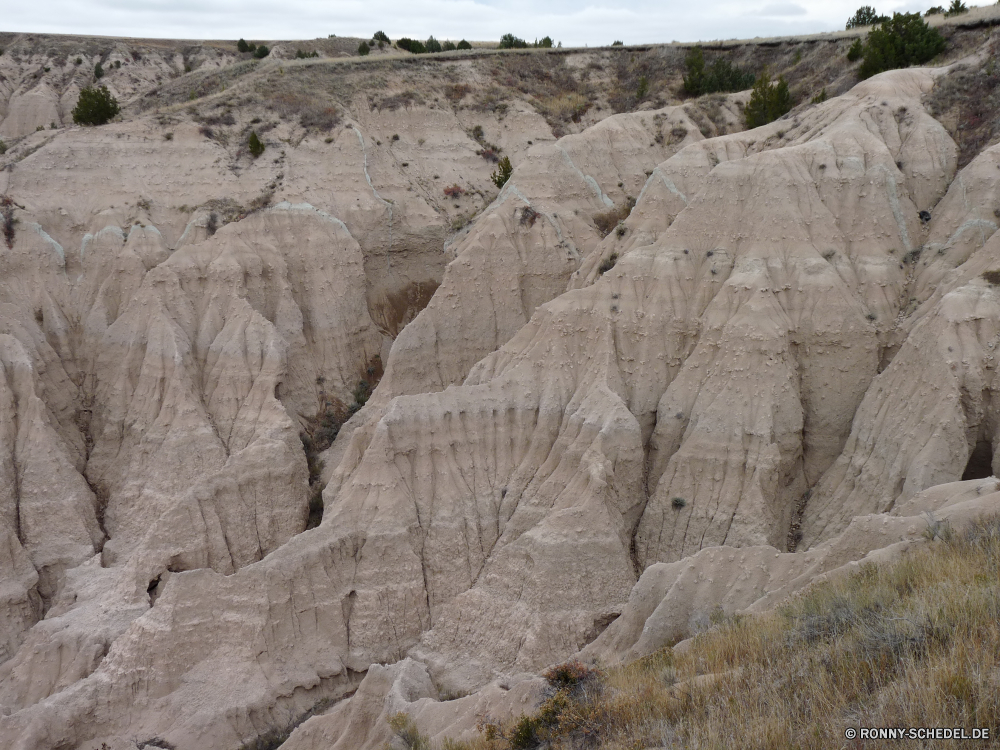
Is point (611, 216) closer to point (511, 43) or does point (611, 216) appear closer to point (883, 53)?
point (883, 53)

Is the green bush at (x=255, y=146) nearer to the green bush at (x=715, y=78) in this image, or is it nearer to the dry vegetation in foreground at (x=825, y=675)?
the green bush at (x=715, y=78)

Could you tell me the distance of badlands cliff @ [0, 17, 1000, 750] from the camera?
22875 mm

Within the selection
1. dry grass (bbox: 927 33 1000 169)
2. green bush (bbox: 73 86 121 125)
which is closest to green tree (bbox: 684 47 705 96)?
dry grass (bbox: 927 33 1000 169)

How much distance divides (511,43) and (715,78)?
2259 cm

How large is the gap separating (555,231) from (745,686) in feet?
95.7

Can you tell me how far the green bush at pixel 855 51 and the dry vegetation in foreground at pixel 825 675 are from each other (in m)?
36.9

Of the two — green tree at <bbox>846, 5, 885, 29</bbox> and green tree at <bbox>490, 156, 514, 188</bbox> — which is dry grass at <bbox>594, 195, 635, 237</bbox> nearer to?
green tree at <bbox>490, 156, 514, 188</bbox>

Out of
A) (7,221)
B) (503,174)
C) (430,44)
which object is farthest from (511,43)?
(7,221)

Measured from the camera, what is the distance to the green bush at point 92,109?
1720 inches

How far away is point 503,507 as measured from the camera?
2717 centimetres

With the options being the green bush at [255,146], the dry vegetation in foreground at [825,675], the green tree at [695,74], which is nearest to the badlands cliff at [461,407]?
the green bush at [255,146]

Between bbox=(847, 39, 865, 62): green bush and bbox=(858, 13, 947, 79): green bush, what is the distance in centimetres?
264

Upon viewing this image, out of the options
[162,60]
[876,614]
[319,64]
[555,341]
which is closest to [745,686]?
[876,614]

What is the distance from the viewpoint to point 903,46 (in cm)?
3788
